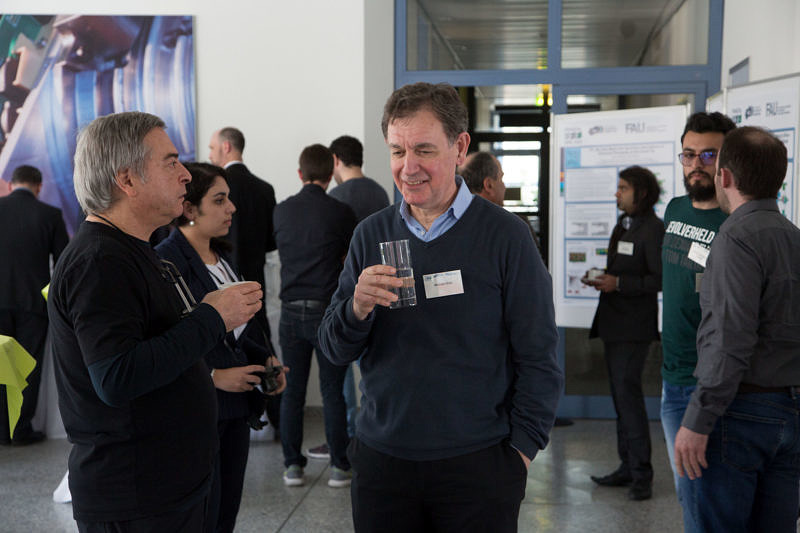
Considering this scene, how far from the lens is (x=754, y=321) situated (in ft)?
6.29

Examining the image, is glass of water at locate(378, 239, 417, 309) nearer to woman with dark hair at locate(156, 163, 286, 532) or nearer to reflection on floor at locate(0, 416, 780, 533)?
woman with dark hair at locate(156, 163, 286, 532)

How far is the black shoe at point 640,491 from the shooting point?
383 centimetres

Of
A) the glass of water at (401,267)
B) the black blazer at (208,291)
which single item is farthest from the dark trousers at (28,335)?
→ the glass of water at (401,267)

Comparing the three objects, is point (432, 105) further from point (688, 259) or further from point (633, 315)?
point (633, 315)

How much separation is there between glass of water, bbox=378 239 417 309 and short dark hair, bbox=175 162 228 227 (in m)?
1.13

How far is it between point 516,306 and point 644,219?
260 centimetres

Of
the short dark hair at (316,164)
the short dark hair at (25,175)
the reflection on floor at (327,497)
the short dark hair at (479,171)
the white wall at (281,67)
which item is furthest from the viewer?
the white wall at (281,67)

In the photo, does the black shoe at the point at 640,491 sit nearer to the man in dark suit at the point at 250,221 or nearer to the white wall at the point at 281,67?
the man in dark suit at the point at 250,221

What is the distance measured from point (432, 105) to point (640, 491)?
9.51 ft

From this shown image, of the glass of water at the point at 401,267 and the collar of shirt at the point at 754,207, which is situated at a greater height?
the collar of shirt at the point at 754,207

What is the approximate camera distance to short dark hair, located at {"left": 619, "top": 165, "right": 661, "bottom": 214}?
3949 millimetres

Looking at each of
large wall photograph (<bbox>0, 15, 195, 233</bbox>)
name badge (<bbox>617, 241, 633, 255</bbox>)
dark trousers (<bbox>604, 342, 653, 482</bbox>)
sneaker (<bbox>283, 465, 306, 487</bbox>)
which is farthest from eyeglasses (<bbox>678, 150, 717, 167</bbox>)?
large wall photograph (<bbox>0, 15, 195, 233</bbox>)

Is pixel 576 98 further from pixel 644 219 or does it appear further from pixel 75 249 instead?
pixel 75 249

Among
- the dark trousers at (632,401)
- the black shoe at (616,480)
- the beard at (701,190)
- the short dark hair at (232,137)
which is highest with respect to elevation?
the short dark hair at (232,137)
